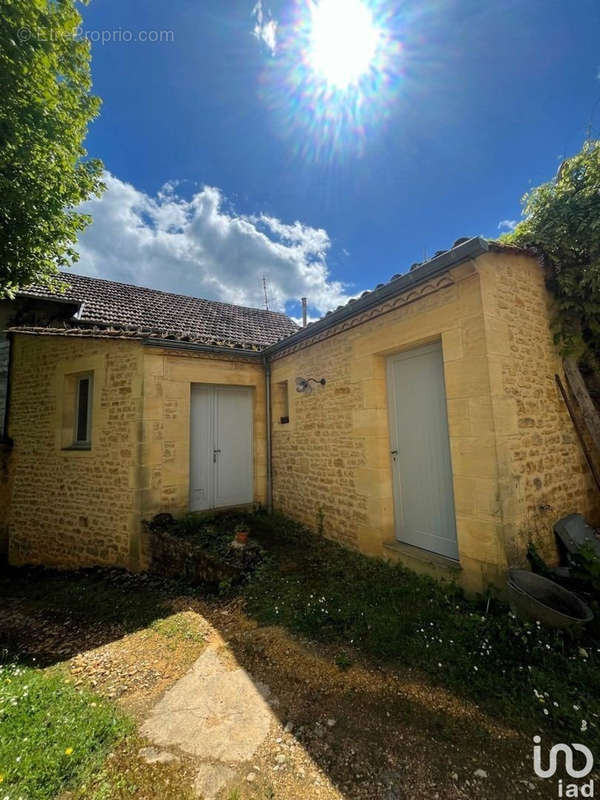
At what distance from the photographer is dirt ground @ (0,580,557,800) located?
1.87 meters

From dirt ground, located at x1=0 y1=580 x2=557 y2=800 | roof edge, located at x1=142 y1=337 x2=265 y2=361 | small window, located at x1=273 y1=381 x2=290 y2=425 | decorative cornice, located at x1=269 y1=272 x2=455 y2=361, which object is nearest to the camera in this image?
dirt ground, located at x1=0 y1=580 x2=557 y2=800

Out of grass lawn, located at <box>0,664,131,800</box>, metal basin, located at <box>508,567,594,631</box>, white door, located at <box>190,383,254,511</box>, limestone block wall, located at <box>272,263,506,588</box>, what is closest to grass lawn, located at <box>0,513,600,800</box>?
grass lawn, located at <box>0,664,131,800</box>

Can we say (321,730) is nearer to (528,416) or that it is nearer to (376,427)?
Result: (376,427)

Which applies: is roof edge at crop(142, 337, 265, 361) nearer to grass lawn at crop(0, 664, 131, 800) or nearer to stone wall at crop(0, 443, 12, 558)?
grass lawn at crop(0, 664, 131, 800)

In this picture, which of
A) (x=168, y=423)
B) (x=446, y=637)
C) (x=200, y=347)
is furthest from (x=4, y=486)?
(x=446, y=637)

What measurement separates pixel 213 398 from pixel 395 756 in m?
6.16

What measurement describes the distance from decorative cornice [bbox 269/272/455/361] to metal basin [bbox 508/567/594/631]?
10.9 feet

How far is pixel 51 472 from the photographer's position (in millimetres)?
7020

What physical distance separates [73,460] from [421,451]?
271 inches

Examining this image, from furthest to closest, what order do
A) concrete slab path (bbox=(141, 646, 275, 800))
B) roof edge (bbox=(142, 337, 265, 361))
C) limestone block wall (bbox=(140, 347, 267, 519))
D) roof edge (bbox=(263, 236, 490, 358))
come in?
roof edge (bbox=(142, 337, 265, 361))
limestone block wall (bbox=(140, 347, 267, 519))
roof edge (bbox=(263, 236, 490, 358))
concrete slab path (bbox=(141, 646, 275, 800))

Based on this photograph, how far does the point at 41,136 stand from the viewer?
162 inches

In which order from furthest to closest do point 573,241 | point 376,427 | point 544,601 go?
point 376,427 < point 573,241 < point 544,601

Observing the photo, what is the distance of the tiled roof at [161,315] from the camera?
7.54 metres

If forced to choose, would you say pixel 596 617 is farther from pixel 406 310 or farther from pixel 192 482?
pixel 192 482
